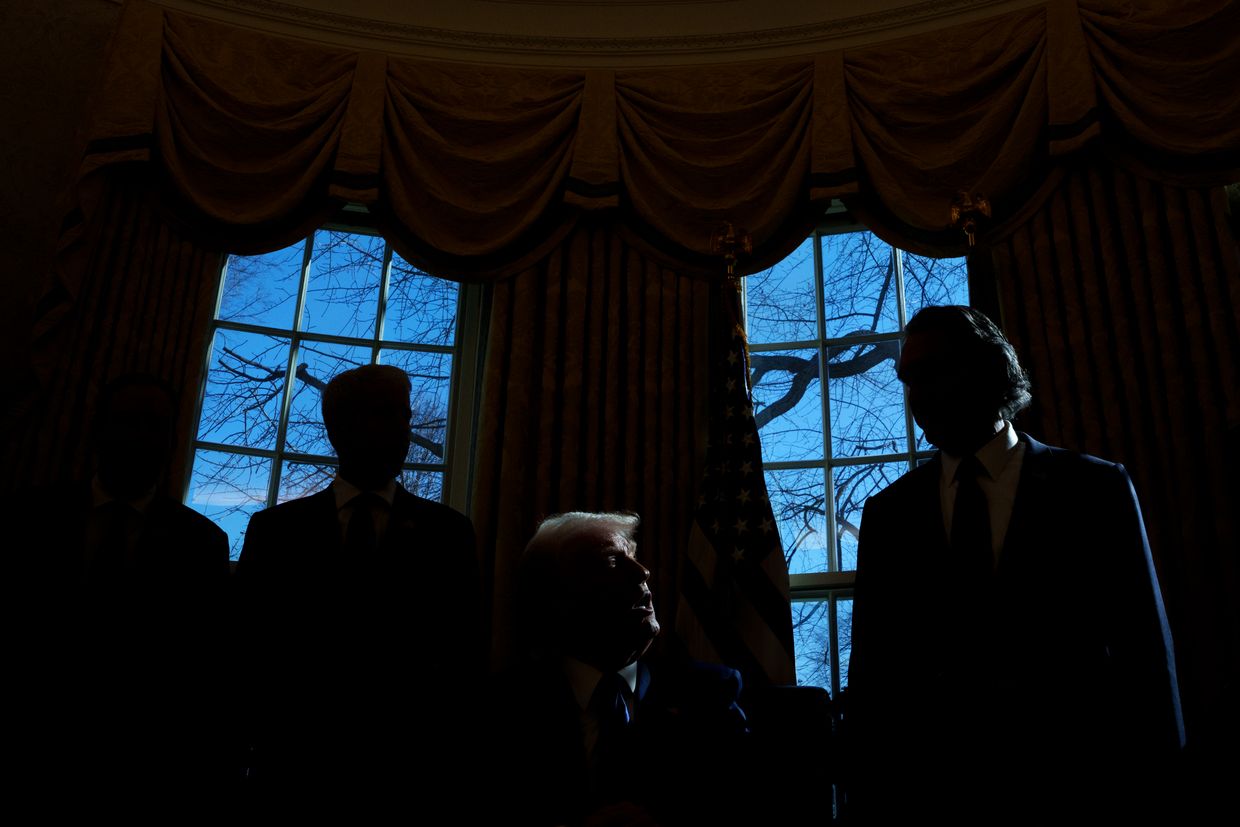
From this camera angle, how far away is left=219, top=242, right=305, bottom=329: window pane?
171 inches

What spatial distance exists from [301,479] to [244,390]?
419 millimetres

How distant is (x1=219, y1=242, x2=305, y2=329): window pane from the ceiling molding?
3.12ft

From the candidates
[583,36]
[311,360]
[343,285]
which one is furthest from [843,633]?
[583,36]

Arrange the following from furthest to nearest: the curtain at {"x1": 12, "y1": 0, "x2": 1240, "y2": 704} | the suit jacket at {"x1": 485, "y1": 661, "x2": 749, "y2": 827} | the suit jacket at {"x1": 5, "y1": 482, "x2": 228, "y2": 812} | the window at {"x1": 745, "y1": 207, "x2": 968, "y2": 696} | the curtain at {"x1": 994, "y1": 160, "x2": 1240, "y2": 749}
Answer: the window at {"x1": 745, "y1": 207, "x2": 968, "y2": 696}, the curtain at {"x1": 12, "y1": 0, "x2": 1240, "y2": 704}, the curtain at {"x1": 994, "y1": 160, "x2": 1240, "y2": 749}, the suit jacket at {"x1": 5, "y1": 482, "x2": 228, "y2": 812}, the suit jacket at {"x1": 485, "y1": 661, "x2": 749, "y2": 827}

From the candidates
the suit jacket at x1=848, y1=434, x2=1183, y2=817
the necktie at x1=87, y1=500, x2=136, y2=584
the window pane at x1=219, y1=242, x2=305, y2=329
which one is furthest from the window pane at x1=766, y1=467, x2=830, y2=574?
the necktie at x1=87, y1=500, x2=136, y2=584

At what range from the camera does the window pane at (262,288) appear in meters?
4.34

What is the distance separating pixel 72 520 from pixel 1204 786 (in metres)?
2.29

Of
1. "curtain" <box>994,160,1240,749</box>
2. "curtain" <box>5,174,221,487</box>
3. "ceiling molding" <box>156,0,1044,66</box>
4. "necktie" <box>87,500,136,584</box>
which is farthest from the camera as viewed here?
"ceiling molding" <box>156,0,1044,66</box>

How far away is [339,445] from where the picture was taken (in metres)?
2.65

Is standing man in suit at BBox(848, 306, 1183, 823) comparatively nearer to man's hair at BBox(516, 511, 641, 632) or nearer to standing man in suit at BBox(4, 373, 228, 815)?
man's hair at BBox(516, 511, 641, 632)

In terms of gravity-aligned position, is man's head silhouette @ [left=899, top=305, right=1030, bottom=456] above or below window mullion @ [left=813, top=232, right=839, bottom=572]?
below

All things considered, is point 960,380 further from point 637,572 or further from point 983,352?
point 637,572

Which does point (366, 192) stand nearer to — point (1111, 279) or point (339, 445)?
point (339, 445)

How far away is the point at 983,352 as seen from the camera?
2.28 metres
